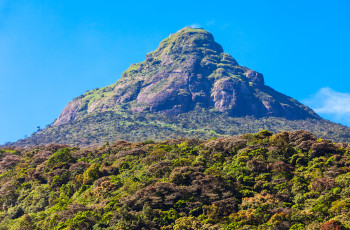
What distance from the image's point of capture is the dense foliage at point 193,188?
70.1 m

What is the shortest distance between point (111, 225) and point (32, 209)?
97.2 feet

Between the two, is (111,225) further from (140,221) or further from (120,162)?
(120,162)

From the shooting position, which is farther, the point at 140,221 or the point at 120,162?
the point at 120,162

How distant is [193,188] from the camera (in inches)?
3214

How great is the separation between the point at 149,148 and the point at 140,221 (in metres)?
49.3

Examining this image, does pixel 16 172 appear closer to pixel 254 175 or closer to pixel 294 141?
pixel 254 175

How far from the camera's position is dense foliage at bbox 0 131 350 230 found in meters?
70.1

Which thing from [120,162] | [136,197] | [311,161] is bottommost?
[136,197]

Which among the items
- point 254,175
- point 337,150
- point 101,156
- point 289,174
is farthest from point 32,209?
point 337,150

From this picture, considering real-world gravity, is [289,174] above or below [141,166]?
below

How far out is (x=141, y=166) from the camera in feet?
338

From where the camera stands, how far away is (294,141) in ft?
340

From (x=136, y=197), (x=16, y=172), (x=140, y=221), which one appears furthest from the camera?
(x=16, y=172)

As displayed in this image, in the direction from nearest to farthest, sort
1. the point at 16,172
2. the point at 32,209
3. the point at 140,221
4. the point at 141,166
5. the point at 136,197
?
the point at 140,221, the point at 136,197, the point at 32,209, the point at 141,166, the point at 16,172
